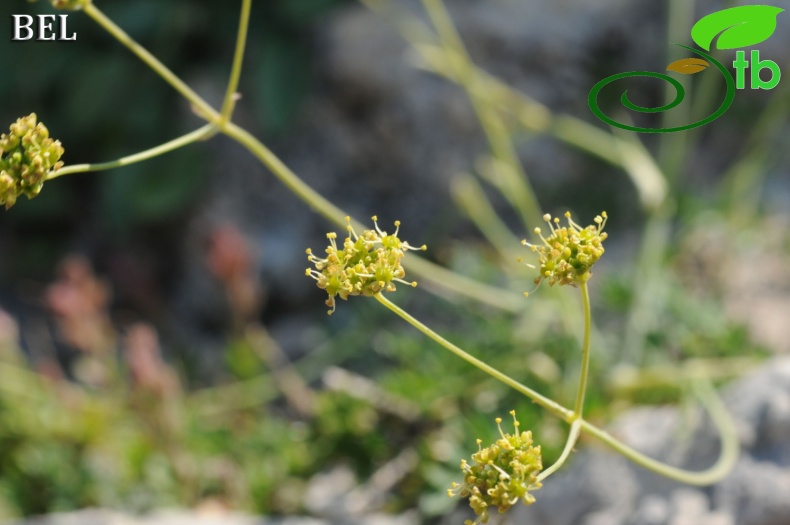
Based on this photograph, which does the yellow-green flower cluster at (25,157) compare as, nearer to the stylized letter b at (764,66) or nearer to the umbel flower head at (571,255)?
the umbel flower head at (571,255)

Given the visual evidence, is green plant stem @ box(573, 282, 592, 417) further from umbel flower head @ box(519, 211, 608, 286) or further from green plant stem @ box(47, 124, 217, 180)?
green plant stem @ box(47, 124, 217, 180)

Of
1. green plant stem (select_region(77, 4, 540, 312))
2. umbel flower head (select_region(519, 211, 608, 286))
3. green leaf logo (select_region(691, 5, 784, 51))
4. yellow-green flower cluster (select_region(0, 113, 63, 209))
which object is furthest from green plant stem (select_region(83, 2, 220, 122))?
green leaf logo (select_region(691, 5, 784, 51))

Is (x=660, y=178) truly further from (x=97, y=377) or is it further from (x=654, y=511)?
(x=97, y=377)

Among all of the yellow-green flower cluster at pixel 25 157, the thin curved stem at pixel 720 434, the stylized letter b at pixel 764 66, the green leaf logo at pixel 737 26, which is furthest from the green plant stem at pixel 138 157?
the stylized letter b at pixel 764 66

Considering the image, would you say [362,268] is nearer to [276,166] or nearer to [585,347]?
[585,347]

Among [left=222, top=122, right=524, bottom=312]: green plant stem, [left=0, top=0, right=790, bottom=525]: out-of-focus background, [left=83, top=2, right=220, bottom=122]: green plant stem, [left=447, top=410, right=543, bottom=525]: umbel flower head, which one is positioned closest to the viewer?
[left=447, top=410, right=543, bottom=525]: umbel flower head

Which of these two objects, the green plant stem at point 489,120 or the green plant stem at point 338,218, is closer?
the green plant stem at point 338,218

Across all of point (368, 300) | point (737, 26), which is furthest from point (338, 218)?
point (737, 26)
